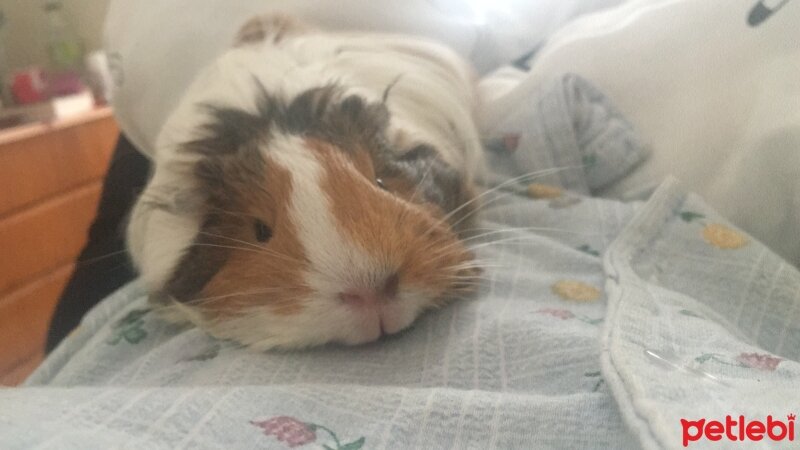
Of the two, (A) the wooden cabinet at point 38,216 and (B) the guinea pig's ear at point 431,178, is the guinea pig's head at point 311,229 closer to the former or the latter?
(B) the guinea pig's ear at point 431,178

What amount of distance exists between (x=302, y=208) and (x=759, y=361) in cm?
46

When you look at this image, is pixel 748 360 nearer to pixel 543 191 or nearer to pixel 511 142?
pixel 543 191

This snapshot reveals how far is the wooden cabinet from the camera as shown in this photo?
2299 mm

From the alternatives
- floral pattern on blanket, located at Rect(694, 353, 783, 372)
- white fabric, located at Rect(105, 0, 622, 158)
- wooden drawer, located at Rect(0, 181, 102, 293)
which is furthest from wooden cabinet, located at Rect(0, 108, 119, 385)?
floral pattern on blanket, located at Rect(694, 353, 783, 372)

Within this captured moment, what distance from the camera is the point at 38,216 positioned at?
2.43m

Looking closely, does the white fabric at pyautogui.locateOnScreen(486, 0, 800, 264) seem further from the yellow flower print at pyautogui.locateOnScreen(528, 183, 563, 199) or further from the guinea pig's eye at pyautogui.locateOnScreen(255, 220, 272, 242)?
the guinea pig's eye at pyautogui.locateOnScreen(255, 220, 272, 242)

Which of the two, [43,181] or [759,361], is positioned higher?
[759,361]

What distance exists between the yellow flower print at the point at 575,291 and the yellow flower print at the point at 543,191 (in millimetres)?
239

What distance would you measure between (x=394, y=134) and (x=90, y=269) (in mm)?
688

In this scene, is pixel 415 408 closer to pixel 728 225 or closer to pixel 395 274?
pixel 395 274

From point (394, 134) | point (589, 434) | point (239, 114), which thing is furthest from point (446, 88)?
point (589, 434)

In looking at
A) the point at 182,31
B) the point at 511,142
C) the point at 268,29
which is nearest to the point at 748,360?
the point at 511,142

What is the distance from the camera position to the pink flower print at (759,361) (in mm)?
567

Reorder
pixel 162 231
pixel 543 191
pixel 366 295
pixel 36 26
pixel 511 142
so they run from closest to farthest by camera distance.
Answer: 1. pixel 366 295
2. pixel 162 231
3. pixel 543 191
4. pixel 511 142
5. pixel 36 26
